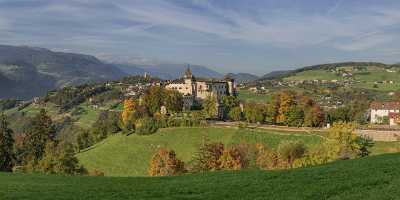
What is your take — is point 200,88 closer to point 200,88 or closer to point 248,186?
point 200,88

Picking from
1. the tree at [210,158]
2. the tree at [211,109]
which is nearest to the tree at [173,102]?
the tree at [211,109]

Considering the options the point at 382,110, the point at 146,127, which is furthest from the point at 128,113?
the point at 382,110

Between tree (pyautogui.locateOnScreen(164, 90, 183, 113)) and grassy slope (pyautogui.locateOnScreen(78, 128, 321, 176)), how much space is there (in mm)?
20397

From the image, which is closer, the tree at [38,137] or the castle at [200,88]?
the tree at [38,137]

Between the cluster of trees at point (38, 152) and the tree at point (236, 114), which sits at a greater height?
the tree at point (236, 114)

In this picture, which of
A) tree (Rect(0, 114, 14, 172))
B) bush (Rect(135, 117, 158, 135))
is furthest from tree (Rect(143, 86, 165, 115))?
tree (Rect(0, 114, 14, 172))

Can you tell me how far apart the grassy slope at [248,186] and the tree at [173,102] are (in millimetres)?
97702

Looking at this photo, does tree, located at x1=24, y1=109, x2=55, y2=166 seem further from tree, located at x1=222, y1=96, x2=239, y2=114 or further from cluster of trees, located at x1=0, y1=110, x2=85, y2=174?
tree, located at x1=222, y1=96, x2=239, y2=114

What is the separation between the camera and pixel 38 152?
106 m

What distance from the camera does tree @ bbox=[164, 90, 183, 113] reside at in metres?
136

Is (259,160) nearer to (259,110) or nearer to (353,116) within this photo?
(259,110)

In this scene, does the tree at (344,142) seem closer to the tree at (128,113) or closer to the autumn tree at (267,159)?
the autumn tree at (267,159)

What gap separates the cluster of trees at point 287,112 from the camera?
120 metres

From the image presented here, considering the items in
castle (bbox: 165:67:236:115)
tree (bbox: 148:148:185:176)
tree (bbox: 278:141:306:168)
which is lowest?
tree (bbox: 148:148:185:176)
